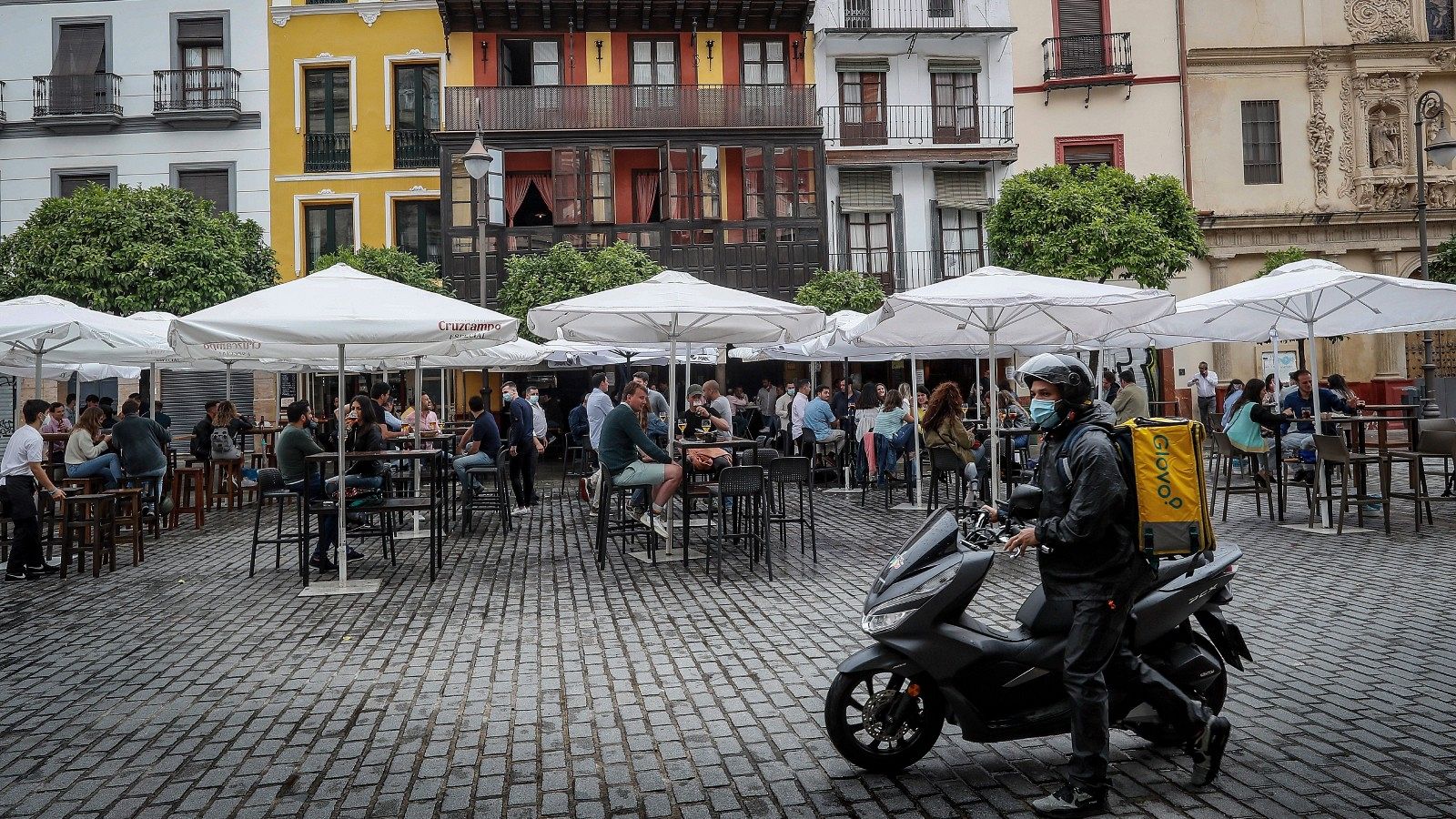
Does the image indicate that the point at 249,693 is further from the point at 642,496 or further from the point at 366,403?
the point at 642,496

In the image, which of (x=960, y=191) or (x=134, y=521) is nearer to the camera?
(x=134, y=521)

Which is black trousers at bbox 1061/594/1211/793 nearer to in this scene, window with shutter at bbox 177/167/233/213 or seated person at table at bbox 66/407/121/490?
seated person at table at bbox 66/407/121/490

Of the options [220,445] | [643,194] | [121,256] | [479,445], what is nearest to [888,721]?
[479,445]

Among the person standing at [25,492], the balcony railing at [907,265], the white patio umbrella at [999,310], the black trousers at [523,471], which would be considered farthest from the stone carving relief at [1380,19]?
the person standing at [25,492]

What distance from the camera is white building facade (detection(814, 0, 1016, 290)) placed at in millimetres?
28625

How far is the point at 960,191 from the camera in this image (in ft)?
95.2

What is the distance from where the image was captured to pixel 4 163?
27578 mm

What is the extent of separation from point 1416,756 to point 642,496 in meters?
7.64

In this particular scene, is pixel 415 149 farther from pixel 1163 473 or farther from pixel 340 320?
pixel 1163 473

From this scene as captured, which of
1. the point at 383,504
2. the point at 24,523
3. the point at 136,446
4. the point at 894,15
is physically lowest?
the point at 24,523

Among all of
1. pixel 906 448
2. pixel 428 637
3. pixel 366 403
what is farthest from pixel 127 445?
pixel 906 448

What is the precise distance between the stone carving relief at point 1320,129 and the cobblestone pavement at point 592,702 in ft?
79.7

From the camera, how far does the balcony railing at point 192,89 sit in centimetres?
2750

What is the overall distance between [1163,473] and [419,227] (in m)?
26.8
